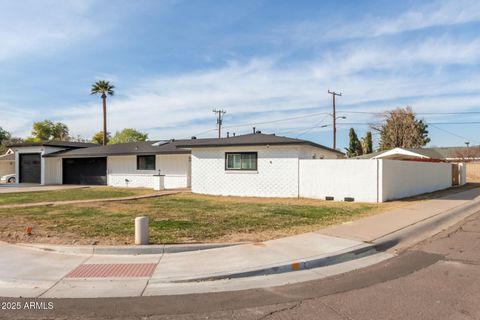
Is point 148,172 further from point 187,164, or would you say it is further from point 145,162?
point 187,164

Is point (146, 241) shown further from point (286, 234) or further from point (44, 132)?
point (44, 132)

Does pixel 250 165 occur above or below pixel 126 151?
below

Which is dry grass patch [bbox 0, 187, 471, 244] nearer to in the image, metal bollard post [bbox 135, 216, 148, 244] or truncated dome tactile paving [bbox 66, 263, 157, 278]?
metal bollard post [bbox 135, 216, 148, 244]

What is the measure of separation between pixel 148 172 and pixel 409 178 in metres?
16.8

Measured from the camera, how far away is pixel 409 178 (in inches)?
804

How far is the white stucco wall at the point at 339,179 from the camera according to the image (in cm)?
1723

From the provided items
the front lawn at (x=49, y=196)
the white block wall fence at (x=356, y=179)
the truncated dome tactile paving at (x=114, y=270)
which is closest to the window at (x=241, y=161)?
the white block wall fence at (x=356, y=179)

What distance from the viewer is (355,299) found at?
5129 mm

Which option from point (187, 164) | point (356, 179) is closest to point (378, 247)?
point (356, 179)

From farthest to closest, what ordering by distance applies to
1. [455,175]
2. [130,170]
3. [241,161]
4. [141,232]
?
[455,175] < [130,170] < [241,161] < [141,232]

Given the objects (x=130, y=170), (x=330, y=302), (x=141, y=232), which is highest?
(x=130, y=170)

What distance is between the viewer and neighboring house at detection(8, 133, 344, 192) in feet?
64.1

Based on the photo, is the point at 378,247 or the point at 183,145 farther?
the point at 183,145

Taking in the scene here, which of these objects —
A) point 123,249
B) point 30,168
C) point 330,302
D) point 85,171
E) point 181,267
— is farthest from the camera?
point 30,168
